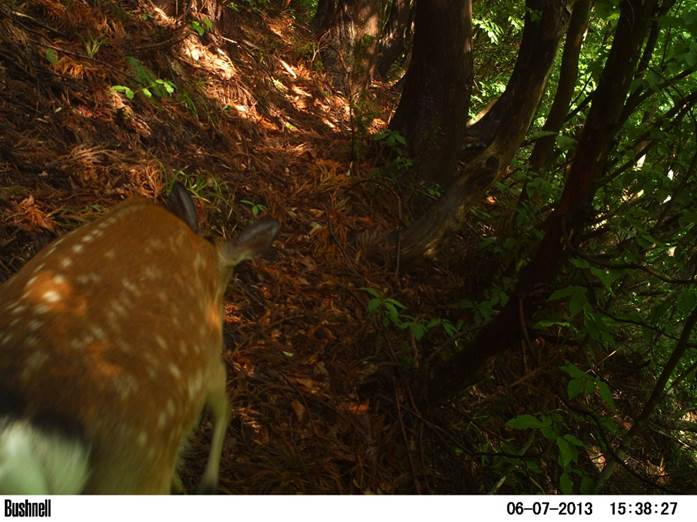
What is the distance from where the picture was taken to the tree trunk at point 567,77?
444 centimetres

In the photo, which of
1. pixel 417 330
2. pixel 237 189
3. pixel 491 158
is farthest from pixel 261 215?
pixel 417 330

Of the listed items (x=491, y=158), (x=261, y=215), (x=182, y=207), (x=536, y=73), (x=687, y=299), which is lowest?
(x=261, y=215)

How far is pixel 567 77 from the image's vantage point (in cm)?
457

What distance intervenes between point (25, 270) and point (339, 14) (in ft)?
19.6

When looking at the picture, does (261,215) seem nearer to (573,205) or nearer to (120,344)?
(573,205)

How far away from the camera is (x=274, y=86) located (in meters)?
6.20

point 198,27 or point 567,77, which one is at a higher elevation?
point 567,77

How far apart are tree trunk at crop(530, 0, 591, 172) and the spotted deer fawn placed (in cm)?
290

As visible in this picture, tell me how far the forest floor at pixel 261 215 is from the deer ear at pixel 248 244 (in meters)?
0.54

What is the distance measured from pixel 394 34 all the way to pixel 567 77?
5091mm

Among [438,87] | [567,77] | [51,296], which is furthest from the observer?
[438,87]
